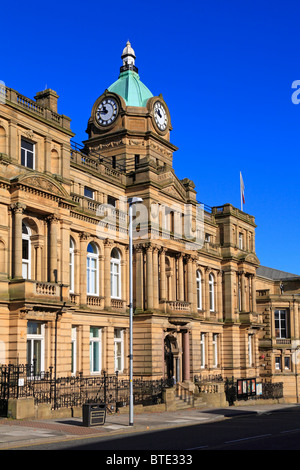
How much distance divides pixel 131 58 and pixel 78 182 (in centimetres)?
2187

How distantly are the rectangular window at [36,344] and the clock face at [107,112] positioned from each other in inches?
966

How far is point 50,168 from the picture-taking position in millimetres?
34562

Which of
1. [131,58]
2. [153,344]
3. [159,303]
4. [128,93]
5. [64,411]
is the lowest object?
[64,411]

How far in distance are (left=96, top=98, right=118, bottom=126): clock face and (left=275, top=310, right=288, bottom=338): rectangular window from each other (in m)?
31.2

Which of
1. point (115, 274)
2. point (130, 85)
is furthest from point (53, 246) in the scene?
point (130, 85)

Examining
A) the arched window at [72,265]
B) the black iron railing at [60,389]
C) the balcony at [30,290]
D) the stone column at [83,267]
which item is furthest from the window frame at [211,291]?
the balcony at [30,290]

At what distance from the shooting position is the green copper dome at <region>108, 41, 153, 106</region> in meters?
52.9

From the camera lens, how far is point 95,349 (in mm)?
39438

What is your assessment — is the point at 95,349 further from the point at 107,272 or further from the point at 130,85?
the point at 130,85

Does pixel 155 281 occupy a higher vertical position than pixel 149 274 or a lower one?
lower

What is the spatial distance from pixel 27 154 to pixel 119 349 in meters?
15.8

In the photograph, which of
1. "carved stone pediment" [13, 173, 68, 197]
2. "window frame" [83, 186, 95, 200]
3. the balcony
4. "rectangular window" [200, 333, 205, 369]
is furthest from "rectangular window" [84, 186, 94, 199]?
"rectangular window" [200, 333, 205, 369]
